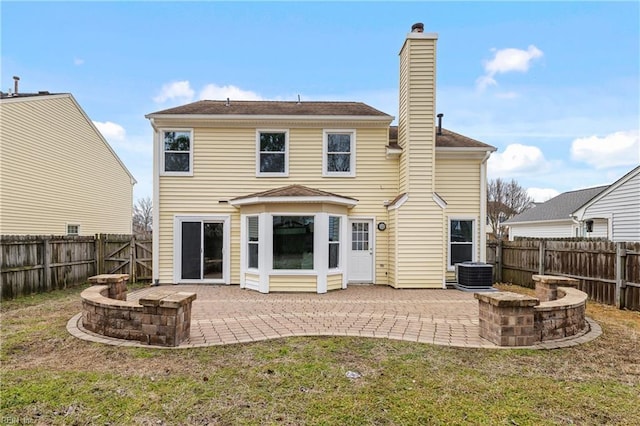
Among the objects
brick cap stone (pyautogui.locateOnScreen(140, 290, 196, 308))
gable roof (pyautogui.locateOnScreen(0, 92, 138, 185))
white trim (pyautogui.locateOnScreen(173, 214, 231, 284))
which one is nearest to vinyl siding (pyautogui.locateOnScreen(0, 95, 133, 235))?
gable roof (pyautogui.locateOnScreen(0, 92, 138, 185))

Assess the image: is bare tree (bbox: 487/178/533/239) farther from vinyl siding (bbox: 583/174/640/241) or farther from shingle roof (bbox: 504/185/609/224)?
vinyl siding (bbox: 583/174/640/241)

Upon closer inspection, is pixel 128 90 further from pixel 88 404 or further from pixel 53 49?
pixel 88 404

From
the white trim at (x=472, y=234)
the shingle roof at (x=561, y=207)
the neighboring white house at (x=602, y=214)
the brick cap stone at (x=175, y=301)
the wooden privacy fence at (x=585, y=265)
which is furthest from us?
the shingle roof at (x=561, y=207)

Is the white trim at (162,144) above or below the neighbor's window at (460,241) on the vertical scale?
above

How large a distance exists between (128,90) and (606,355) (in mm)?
18394

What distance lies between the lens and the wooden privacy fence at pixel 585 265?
763cm

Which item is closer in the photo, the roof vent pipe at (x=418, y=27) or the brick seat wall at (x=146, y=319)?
the brick seat wall at (x=146, y=319)

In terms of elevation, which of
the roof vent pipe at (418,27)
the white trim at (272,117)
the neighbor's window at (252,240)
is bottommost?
the neighbor's window at (252,240)


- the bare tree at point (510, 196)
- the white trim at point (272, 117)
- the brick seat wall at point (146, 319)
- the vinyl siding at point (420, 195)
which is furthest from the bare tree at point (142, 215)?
the bare tree at point (510, 196)

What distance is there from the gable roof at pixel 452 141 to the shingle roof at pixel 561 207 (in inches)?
669

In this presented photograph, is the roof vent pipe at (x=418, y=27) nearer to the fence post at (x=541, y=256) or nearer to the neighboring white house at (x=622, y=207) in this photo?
the fence post at (x=541, y=256)

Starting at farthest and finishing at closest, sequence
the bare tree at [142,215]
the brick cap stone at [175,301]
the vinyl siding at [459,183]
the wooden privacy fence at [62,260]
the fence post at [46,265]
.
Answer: the bare tree at [142,215]
the vinyl siding at [459,183]
the fence post at [46,265]
the wooden privacy fence at [62,260]
the brick cap stone at [175,301]

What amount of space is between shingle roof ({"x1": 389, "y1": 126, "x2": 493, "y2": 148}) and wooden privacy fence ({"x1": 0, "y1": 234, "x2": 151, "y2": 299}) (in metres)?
9.56

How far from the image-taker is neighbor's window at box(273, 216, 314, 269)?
31.3ft
